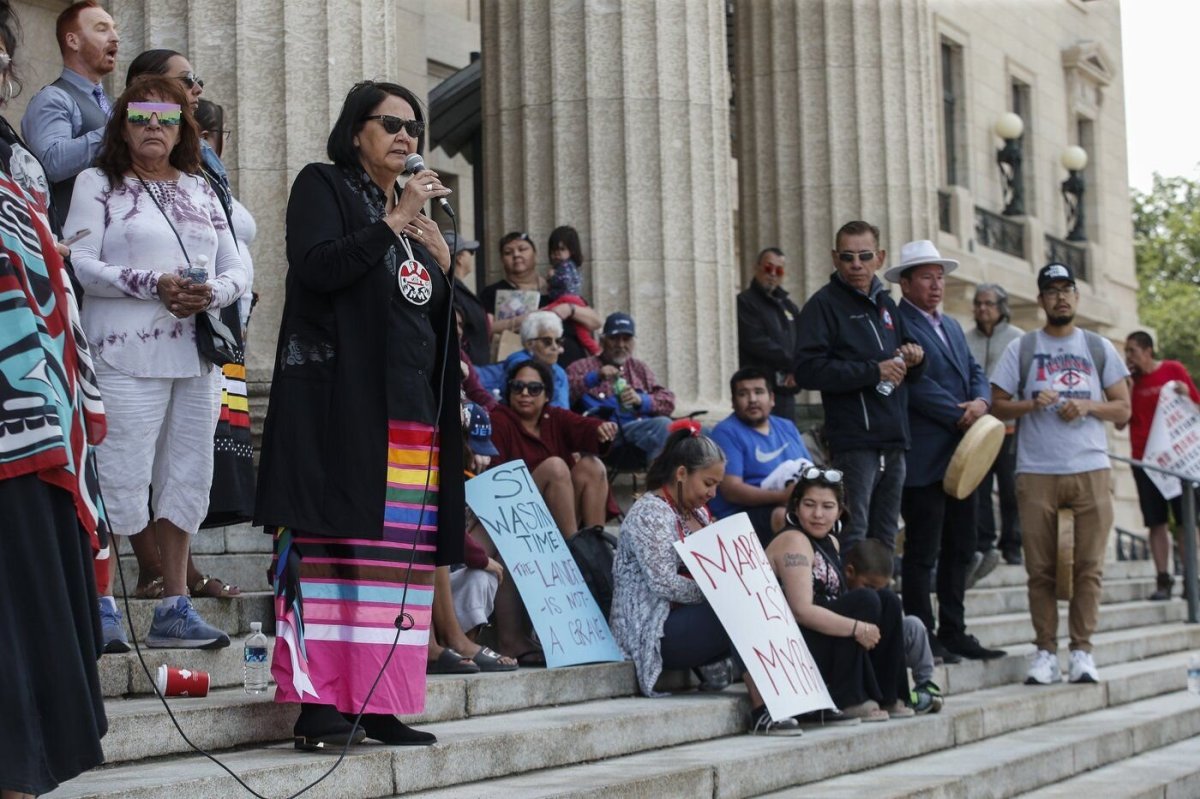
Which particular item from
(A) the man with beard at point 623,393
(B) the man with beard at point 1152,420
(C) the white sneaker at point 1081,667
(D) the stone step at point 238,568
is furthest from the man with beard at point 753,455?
(B) the man with beard at point 1152,420

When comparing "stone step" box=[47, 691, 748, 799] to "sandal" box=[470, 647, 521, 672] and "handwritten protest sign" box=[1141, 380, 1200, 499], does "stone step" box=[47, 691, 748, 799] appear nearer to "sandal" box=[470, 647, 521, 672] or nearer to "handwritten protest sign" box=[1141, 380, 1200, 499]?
"sandal" box=[470, 647, 521, 672]

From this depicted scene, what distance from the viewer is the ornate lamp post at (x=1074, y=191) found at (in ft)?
96.8

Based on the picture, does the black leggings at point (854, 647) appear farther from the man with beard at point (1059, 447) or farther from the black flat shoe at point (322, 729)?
the black flat shoe at point (322, 729)

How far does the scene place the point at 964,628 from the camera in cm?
1069

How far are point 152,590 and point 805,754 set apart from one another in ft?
8.84

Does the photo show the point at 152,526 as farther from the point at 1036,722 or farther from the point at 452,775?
the point at 1036,722

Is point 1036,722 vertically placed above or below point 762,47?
below

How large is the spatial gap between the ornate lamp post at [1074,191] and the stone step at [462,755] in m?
22.7

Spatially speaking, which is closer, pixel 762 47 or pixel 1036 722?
pixel 1036 722

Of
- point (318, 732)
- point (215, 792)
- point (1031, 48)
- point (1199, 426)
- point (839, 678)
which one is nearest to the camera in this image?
point (215, 792)

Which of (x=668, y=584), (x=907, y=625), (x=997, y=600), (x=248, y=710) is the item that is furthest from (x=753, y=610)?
(x=997, y=600)

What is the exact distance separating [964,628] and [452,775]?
17.1 feet

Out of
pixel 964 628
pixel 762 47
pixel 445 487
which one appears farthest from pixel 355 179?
pixel 762 47

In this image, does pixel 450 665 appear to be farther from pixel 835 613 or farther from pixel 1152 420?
pixel 1152 420
